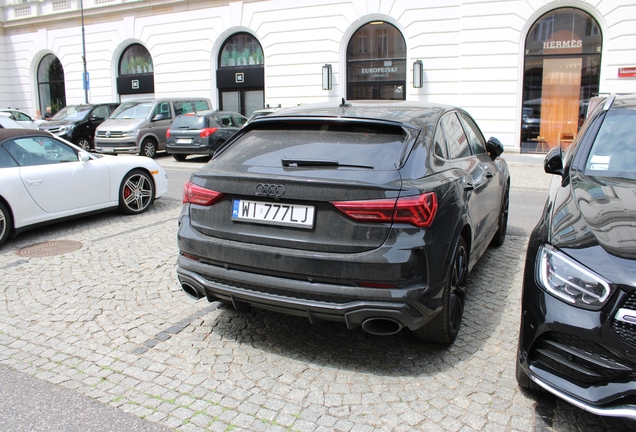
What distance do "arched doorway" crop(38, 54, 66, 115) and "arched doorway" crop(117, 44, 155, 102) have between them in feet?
14.7

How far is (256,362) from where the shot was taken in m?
3.56

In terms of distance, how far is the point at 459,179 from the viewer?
3.96m

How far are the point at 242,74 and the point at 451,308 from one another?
22.2 m

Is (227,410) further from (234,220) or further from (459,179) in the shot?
(459,179)

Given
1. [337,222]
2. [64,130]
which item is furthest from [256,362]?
[64,130]

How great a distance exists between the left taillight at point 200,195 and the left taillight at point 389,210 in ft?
2.88

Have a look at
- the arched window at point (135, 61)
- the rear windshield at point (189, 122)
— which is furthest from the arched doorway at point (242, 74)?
the rear windshield at point (189, 122)

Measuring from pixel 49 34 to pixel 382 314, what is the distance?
1263 inches

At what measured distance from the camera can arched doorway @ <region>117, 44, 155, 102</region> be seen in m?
26.9

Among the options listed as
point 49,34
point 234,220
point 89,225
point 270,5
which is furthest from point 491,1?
point 49,34

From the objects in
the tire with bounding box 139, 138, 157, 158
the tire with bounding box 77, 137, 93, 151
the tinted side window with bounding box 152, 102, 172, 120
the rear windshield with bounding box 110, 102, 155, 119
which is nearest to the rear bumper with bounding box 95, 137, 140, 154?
the tire with bounding box 139, 138, 157, 158

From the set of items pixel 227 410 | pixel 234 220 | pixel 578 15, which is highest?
pixel 578 15

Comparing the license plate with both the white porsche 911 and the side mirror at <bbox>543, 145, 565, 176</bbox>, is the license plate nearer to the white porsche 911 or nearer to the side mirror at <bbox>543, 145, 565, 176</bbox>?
the side mirror at <bbox>543, 145, 565, 176</bbox>

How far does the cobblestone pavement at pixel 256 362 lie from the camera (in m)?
2.94
